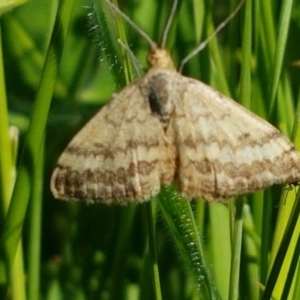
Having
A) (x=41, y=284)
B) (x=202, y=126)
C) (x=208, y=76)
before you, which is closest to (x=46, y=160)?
(x=41, y=284)

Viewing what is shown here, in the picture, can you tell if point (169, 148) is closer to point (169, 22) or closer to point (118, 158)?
point (118, 158)

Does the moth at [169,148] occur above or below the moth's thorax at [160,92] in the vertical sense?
below

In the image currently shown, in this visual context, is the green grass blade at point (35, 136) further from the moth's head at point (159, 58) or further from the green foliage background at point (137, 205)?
the moth's head at point (159, 58)

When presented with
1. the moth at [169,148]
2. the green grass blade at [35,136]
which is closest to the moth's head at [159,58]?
the moth at [169,148]

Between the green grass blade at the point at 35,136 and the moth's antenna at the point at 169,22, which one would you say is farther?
the moth's antenna at the point at 169,22

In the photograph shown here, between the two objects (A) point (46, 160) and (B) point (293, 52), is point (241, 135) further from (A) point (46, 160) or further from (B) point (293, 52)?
(A) point (46, 160)

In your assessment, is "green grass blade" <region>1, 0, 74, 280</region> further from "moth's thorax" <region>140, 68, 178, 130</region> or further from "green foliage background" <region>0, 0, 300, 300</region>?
"moth's thorax" <region>140, 68, 178, 130</region>

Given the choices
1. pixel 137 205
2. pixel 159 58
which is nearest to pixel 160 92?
pixel 159 58

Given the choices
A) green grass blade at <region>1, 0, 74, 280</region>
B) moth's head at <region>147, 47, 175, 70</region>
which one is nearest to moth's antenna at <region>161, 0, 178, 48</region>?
moth's head at <region>147, 47, 175, 70</region>
